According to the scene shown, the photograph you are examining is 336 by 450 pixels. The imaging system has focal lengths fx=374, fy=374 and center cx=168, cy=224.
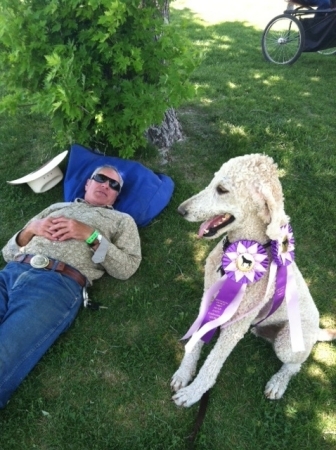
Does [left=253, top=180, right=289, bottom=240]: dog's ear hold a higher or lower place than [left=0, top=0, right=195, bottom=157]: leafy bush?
lower

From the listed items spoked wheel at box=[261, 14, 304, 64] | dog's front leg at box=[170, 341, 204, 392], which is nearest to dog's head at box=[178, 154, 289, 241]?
dog's front leg at box=[170, 341, 204, 392]

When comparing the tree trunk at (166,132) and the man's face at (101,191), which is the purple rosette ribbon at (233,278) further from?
the tree trunk at (166,132)

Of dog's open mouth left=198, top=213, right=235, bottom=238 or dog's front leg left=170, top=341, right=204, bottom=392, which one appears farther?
dog's front leg left=170, top=341, right=204, bottom=392

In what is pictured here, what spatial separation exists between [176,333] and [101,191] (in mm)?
1509

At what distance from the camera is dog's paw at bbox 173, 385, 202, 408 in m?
2.71

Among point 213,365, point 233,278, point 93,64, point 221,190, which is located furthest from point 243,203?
point 93,64

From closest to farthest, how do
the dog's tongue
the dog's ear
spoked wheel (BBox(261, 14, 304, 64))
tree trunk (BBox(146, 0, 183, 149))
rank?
the dog's ear < the dog's tongue < tree trunk (BBox(146, 0, 183, 149)) < spoked wheel (BBox(261, 14, 304, 64))

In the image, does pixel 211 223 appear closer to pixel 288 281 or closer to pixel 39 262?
pixel 288 281

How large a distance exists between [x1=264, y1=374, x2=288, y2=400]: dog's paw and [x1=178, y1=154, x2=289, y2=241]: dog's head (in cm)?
120

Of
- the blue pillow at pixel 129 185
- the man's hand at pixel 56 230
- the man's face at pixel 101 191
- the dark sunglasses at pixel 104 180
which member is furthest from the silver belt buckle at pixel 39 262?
the blue pillow at pixel 129 185

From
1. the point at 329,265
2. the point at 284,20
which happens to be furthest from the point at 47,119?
the point at 284,20

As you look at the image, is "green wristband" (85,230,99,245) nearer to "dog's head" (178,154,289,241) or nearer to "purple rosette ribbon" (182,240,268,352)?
"dog's head" (178,154,289,241)

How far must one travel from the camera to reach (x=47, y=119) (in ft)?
18.2

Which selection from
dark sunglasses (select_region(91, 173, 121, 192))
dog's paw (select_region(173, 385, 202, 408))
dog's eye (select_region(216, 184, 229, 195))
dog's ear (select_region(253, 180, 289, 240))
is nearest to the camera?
dog's ear (select_region(253, 180, 289, 240))
